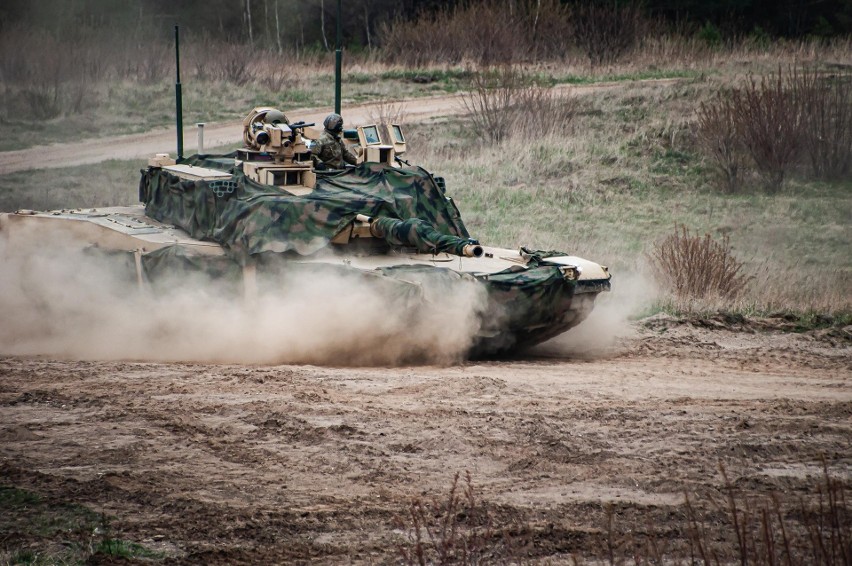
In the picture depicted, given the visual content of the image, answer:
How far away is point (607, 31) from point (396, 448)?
25.6 meters

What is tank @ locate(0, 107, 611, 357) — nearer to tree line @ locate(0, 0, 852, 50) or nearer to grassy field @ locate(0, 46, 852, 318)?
grassy field @ locate(0, 46, 852, 318)

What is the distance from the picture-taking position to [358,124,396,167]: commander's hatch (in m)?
11.9

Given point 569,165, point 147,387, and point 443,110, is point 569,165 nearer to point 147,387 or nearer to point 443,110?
point 443,110

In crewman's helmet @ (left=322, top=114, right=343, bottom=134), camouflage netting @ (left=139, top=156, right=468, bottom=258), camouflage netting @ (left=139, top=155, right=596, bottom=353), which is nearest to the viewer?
camouflage netting @ (left=139, top=155, right=596, bottom=353)

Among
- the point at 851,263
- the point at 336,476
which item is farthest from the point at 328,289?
the point at 851,263

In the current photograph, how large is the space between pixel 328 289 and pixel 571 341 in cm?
264

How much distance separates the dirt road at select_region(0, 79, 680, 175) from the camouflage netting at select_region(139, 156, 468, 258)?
34.6ft

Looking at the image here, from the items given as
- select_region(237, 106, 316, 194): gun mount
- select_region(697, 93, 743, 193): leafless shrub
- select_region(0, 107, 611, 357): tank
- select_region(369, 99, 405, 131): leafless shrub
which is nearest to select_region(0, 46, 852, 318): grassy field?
select_region(697, 93, 743, 193): leafless shrub

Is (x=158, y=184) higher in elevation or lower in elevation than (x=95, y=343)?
higher

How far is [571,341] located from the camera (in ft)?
36.7

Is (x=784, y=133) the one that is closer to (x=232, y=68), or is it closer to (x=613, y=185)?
(x=613, y=185)

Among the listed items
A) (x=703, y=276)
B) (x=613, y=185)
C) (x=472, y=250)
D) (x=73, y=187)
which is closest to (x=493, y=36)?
(x=613, y=185)

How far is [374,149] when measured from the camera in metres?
11.9

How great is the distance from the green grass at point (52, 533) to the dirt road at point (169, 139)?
16.0 metres
